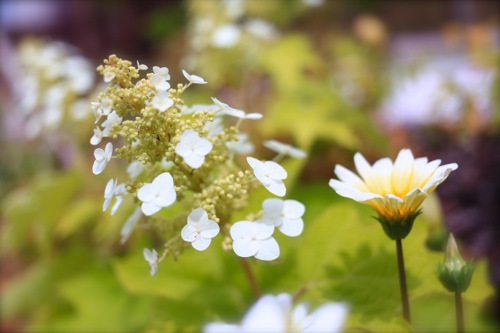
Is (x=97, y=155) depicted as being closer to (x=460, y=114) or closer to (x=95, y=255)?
(x=95, y=255)

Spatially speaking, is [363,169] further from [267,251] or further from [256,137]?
[256,137]

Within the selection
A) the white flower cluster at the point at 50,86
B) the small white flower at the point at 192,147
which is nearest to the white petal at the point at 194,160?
the small white flower at the point at 192,147

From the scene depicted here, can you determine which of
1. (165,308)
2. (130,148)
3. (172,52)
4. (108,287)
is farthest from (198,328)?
(172,52)

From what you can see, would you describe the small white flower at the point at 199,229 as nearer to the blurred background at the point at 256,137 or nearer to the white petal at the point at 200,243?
the white petal at the point at 200,243

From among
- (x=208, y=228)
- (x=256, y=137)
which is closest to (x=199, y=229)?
(x=208, y=228)

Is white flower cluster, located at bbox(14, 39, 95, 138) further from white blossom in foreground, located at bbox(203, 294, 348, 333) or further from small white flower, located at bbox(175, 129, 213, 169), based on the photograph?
white blossom in foreground, located at bbox(203, 294, 348, 333)

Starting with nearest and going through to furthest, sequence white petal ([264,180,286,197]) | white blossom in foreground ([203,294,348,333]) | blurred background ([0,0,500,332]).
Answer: white blossom in foreground ([203,294,348,333])
white petal ([264,180,286,197])
blurred background ([0,0,500,332])

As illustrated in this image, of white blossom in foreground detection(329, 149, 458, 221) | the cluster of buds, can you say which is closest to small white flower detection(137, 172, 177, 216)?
the cluster of buds
